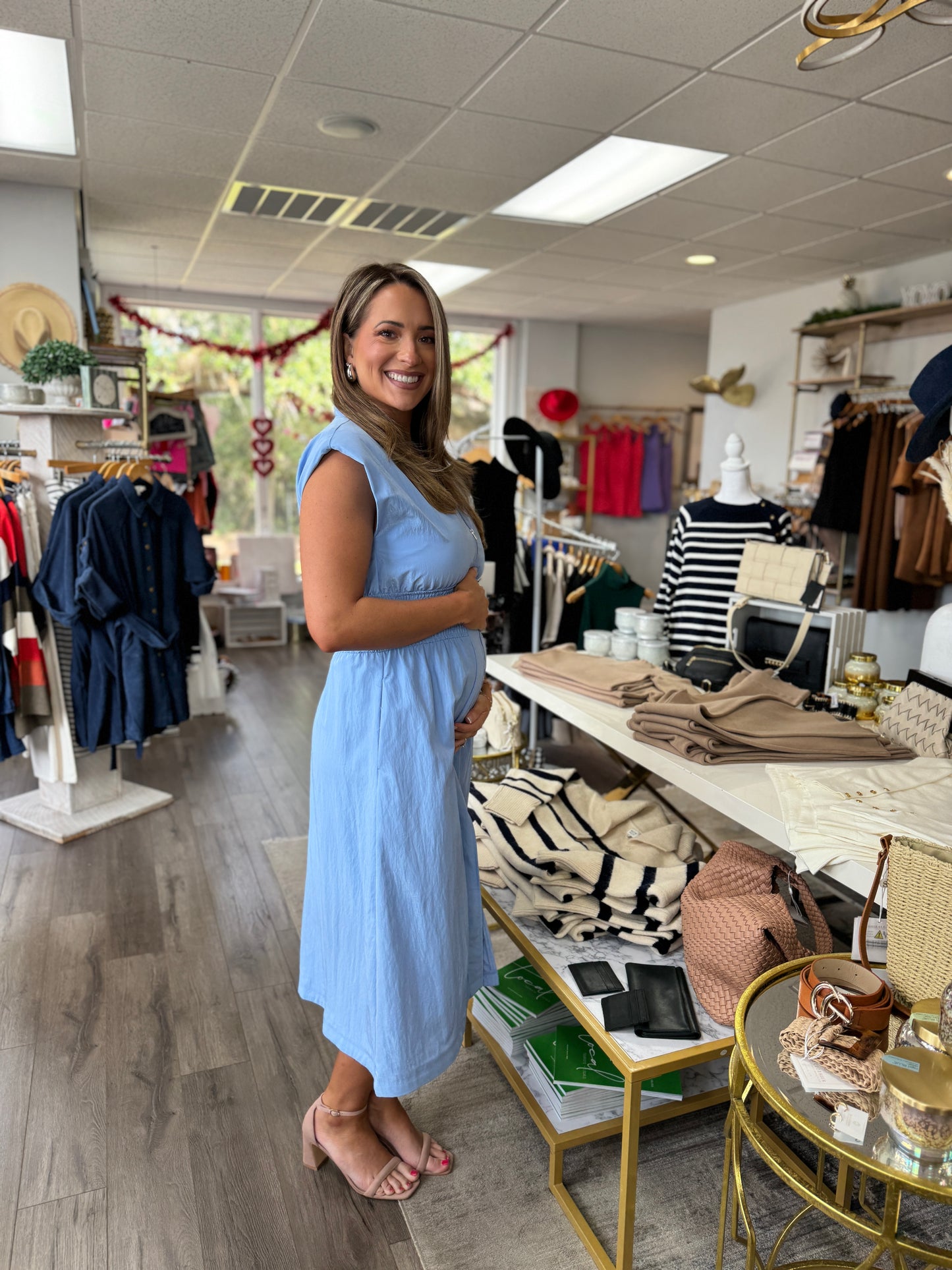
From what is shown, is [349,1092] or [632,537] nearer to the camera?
[349,1092]

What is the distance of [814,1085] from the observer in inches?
39.6

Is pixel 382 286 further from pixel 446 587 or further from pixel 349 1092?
pixel 349 1092

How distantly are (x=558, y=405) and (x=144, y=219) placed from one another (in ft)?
13.8

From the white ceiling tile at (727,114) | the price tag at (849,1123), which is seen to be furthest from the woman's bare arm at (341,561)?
the white ceiling tile at (727,114)

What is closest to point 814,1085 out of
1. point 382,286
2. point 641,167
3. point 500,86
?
point 382,286

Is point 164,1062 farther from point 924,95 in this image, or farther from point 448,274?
point 448,274

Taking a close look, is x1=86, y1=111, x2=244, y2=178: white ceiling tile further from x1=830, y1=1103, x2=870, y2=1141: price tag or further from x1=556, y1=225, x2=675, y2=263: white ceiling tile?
x1=830, y1=1103, x2=870, y2=1141: price tag

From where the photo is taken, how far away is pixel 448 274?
6.46 metres

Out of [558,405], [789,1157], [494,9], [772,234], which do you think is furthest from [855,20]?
[558,405]

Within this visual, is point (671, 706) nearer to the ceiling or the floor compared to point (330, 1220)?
nearer to the ceiling

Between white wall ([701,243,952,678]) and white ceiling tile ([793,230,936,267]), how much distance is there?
23 cm

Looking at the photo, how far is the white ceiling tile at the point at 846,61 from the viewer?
2.66 meters

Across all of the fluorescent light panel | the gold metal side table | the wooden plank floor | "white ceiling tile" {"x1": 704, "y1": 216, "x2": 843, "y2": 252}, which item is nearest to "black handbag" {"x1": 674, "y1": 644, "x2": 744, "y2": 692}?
the gold metal side table

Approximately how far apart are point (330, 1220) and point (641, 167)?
428 centimetres
